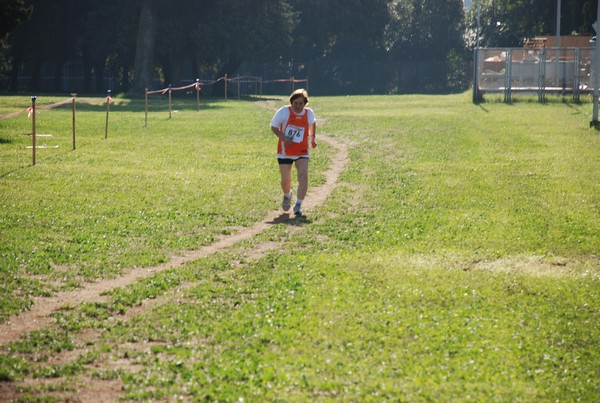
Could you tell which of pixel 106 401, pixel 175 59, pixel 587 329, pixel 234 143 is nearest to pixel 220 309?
pixel 106 401

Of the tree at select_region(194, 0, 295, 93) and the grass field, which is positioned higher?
the tree at select_region(194, 0, 295, 93)

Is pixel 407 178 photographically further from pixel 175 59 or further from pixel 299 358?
pixel 175 59

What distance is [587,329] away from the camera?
8.41 m

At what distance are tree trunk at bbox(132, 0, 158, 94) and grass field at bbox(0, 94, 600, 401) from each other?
3821 cm

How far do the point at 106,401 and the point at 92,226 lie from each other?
7.09 meters

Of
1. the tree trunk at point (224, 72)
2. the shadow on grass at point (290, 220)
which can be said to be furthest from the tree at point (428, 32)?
the shadow on grass at point (290, 220)

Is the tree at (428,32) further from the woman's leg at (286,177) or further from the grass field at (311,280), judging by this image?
the woman's leg at (286,177)

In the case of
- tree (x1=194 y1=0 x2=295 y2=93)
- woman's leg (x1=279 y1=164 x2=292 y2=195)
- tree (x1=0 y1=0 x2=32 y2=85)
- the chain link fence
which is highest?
tree (x1=194 y1=0 x2=295 y2=93)

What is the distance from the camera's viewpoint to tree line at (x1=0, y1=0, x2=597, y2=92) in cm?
6309

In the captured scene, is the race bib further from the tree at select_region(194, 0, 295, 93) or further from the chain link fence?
the tree at select_region(194, 0, 295, 93)

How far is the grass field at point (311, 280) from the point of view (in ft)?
23.5

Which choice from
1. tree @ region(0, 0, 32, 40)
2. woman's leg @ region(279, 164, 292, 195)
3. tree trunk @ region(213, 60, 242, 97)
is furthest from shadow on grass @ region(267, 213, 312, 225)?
tree trunk @ region(213, 60, 242, 97)

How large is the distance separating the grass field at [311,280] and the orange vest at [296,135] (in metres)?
1.06

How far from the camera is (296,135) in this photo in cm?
1502
